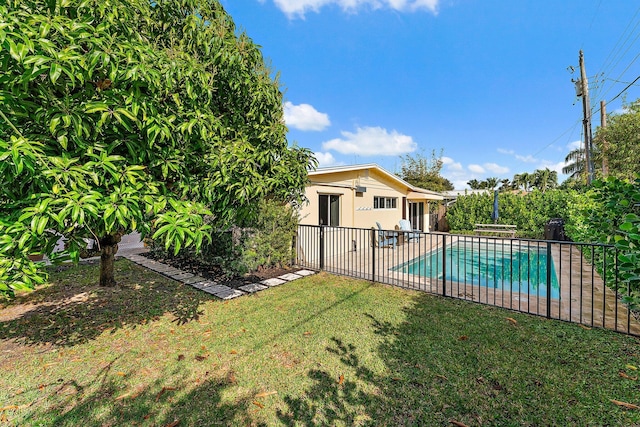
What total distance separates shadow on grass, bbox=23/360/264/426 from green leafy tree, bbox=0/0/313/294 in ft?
4.12

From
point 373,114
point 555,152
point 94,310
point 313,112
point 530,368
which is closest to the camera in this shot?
point 530,368

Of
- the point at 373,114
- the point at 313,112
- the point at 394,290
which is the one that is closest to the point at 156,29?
the point at 394,290

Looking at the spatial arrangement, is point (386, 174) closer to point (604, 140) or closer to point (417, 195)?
point (417, 195)

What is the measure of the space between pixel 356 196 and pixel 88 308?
29.8 ft

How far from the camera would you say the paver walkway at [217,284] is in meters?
5.77

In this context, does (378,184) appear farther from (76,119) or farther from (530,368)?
(76,119)

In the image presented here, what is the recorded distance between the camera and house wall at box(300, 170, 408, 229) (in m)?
9.24

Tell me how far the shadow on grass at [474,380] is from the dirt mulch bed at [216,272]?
3.57 metres

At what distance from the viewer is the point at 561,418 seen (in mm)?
2289

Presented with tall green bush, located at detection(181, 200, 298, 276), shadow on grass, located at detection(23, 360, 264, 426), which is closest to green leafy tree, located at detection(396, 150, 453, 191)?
tall green bush, located at detection(181, 200, 298, 276)

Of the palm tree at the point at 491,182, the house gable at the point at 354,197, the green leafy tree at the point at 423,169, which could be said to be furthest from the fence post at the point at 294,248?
the palm tree at the point at 491,182

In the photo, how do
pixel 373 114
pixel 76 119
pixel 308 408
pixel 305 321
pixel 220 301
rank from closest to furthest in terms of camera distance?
pixel 76 119
pixel 308 408
pixel 305 321
pixel 220 301
pixel 373 114

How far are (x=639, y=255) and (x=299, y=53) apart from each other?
1388 cm

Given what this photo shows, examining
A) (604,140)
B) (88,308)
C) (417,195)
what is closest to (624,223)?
(88,308)
